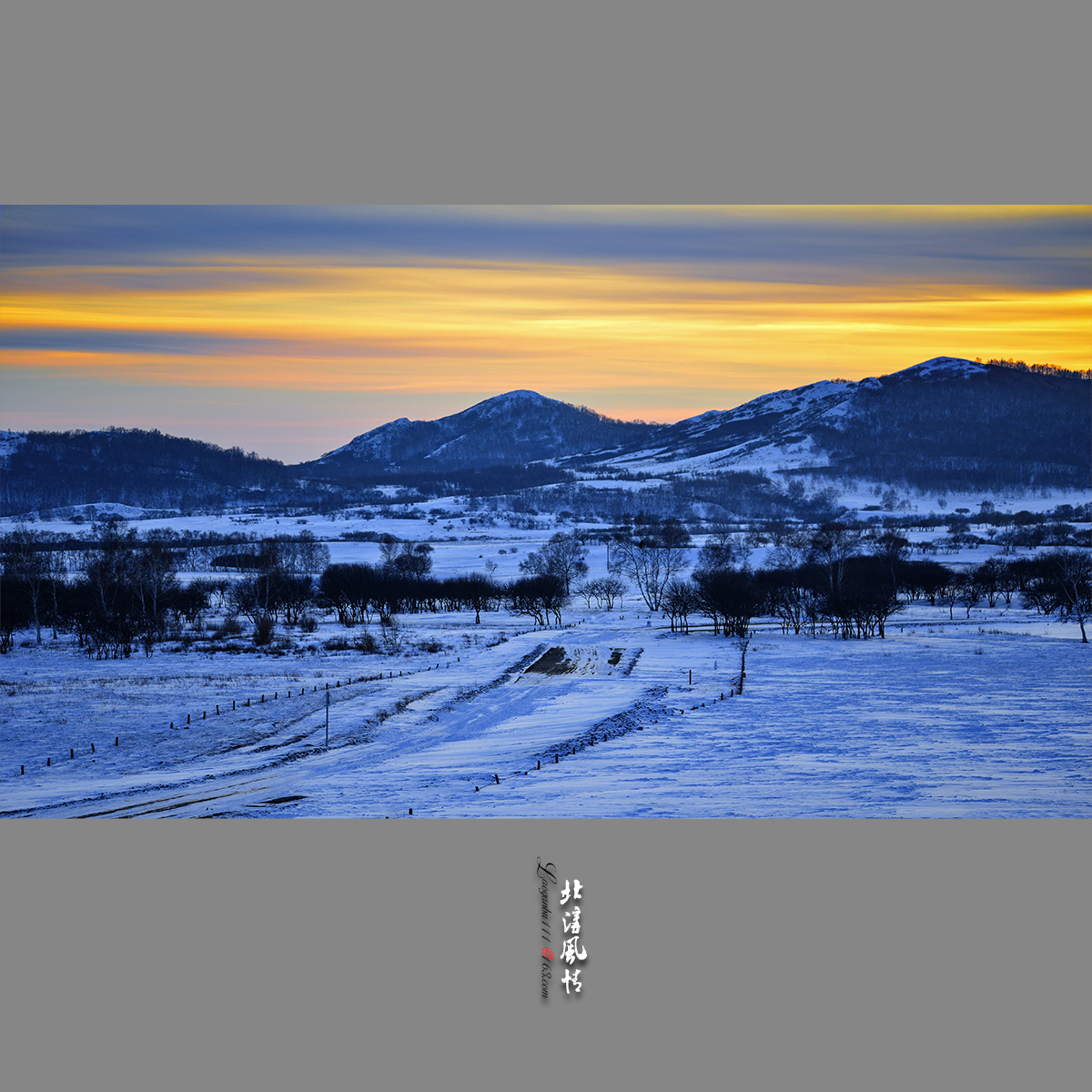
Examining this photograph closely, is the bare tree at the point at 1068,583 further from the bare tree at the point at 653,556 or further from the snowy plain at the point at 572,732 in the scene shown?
the bare tree at the point at 653,556

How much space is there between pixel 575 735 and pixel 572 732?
24 centimetres

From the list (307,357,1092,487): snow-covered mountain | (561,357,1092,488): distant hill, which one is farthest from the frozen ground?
(307,357,1092,487): snow-covered mountain

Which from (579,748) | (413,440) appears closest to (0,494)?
(579,748)

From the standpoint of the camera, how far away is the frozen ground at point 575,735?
1058cm

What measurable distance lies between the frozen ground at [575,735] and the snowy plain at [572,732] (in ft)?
0.16

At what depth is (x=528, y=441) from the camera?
24.1 meters

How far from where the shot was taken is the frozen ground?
1058 cm

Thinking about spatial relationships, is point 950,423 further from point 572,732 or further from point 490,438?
point 490,438

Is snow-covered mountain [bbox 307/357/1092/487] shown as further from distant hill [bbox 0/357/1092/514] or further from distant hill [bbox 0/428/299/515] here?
distant hill [bbox 0/428/299/515]

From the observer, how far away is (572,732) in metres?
13.5

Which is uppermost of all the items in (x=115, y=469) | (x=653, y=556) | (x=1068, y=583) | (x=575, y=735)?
(x=115, y=469)

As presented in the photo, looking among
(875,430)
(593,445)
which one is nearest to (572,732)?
(593,445)

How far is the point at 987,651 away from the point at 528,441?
12.9 m

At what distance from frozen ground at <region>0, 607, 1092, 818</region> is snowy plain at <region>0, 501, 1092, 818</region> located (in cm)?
5
